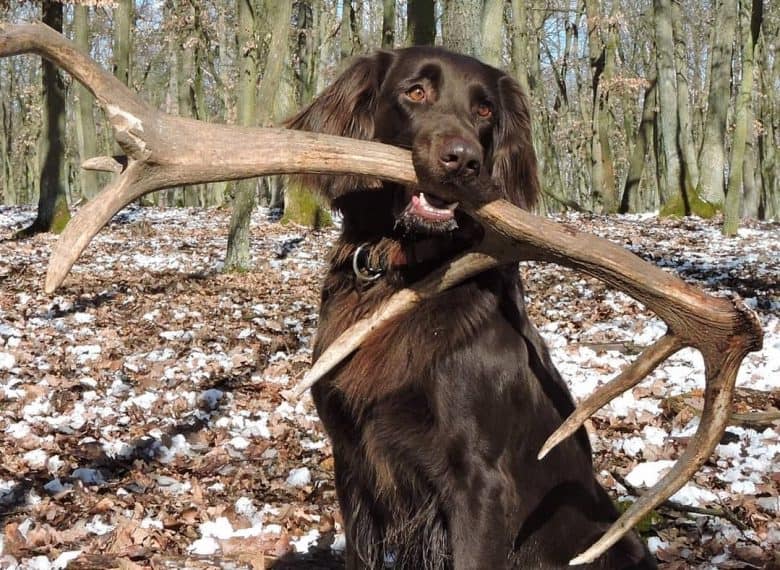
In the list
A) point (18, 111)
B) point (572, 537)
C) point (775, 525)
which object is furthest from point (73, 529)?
point (18, 111)

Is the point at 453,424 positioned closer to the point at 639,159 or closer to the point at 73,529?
the point at 73,529

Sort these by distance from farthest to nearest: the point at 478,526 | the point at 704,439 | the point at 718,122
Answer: the point at 718,122
the point at 478,526
the point at 704,439

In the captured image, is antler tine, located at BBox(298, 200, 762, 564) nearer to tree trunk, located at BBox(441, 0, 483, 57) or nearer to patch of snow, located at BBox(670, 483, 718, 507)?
patch of snow, located at BBox(670, 483, 718, 507)

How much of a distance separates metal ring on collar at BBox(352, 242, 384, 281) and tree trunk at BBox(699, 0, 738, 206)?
15.1 m

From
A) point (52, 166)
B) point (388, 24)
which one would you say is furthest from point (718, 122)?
point (52, 166)

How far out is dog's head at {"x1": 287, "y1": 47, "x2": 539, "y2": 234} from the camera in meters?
3.02

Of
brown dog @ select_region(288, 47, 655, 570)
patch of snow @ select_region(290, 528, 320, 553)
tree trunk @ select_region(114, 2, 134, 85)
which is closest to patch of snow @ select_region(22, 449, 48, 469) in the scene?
patch of snow @ select_region(290, 528, 320, 553)

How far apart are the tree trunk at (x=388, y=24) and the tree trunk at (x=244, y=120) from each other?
2.94 meters

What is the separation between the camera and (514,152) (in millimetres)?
3258

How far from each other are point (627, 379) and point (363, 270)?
3.79 feet

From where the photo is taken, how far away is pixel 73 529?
3746 millimetres

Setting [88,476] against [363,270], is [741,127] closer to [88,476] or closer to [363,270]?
[363,270]

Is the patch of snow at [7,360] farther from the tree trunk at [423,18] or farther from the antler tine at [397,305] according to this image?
the tree trunk at [423,18]

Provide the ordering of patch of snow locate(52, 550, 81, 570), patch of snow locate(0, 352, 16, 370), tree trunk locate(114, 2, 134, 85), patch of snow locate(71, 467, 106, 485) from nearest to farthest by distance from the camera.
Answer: patch of snow locate(52, 550, 81, 570), patch of snow locate(71, 467, 106, 485), patch of snow locate(0, 352, 16, 370), tree trunk locate(114, 2, 134, 85)
